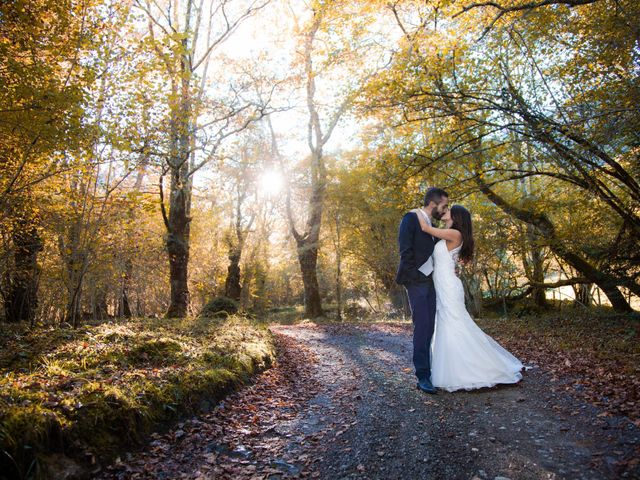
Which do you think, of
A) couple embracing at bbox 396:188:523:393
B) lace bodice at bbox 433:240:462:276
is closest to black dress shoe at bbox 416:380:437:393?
couple embracing at bbox 396:188:523:393

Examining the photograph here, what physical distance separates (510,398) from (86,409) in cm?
404

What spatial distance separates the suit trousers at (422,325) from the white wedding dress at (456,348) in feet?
0.36

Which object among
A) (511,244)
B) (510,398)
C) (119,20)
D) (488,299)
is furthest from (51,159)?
(488,299)

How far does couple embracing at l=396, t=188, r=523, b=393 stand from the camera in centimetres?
457

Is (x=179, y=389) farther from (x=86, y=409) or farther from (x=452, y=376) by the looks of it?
(x=452, y=376)

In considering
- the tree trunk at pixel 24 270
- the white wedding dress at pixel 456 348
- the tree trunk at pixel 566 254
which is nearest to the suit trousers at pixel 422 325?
the white wedding dress at pixel 456 348

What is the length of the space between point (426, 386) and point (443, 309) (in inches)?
37.5

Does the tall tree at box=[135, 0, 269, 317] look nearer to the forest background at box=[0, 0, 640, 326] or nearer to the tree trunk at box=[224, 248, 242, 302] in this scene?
the forest background at box=[0, 0, 640, 326]

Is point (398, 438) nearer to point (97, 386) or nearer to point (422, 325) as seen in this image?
point (422, 325)

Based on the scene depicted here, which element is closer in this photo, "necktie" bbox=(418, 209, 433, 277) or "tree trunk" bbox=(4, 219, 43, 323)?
"necktie" bbox=(418, 209, 433, 277)

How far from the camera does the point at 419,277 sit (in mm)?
4777

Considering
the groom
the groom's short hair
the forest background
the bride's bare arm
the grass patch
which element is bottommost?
the grass patch

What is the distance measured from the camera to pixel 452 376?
455 cm

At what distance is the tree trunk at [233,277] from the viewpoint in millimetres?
21094
